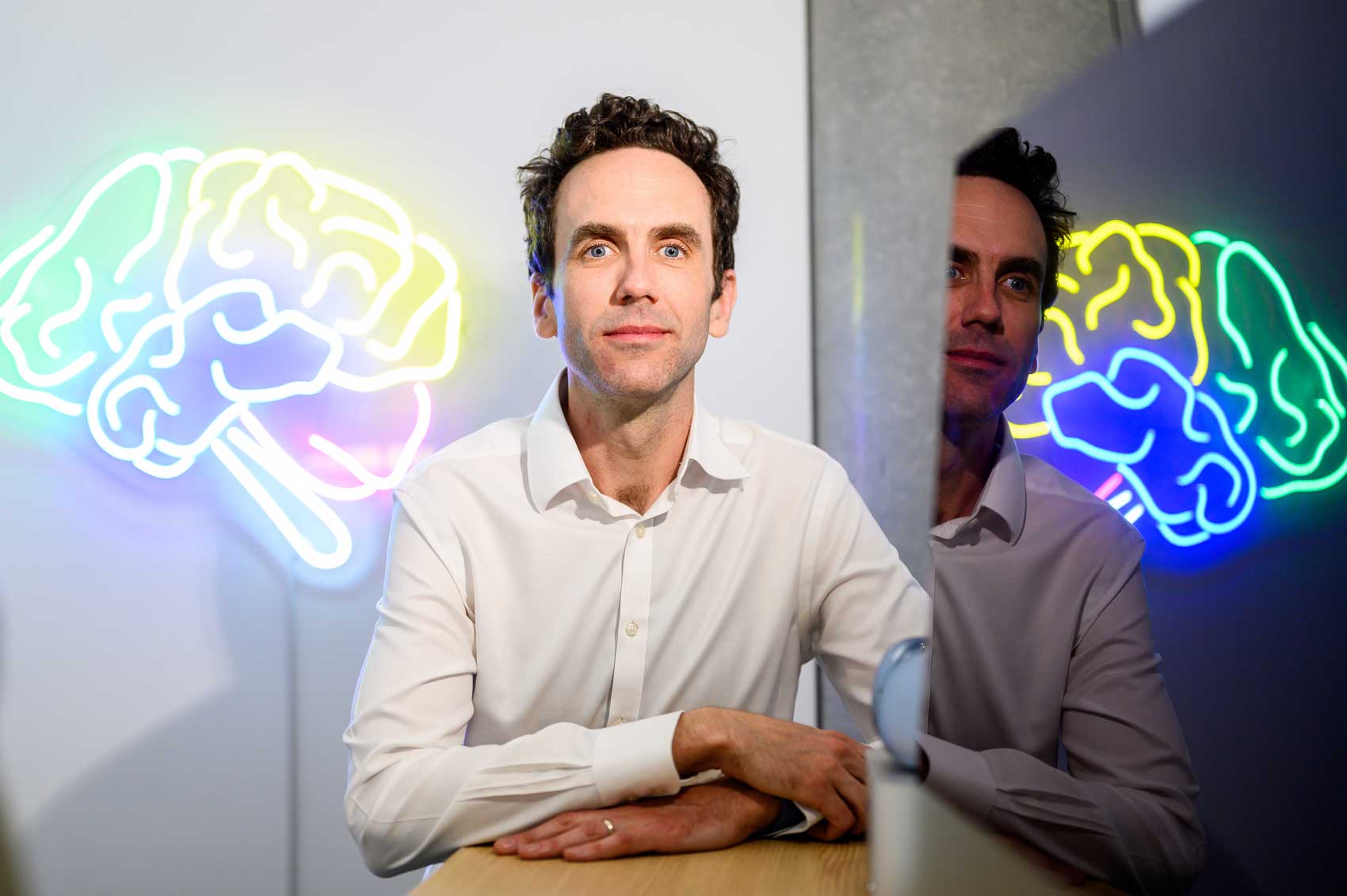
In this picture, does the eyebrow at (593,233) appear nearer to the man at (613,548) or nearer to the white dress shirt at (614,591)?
the man at (613,548)

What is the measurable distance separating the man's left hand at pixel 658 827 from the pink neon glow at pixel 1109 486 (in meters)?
0.85

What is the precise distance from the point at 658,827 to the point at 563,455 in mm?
757

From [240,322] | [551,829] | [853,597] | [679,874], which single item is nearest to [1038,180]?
[679,874]

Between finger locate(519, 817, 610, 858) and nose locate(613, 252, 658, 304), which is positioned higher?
nose locate(613, 252, 658, 304)

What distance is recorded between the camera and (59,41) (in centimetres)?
272

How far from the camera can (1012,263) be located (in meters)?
0.40

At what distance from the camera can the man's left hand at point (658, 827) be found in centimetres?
104

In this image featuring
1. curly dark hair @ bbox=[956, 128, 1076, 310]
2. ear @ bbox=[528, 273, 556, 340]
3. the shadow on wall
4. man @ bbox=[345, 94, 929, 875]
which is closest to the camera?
curly dark hair @ bbox=[956, 128, 1076, 310]

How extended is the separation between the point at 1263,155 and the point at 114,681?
308cm

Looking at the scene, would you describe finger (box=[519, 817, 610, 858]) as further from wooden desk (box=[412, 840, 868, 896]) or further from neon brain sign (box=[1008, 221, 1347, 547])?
neon brain sign (box=[1008, 221, 1347, 547])

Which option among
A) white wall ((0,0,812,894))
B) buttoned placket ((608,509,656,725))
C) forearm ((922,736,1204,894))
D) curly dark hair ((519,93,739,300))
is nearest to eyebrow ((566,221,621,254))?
curly dark hair ((519,93,739,300))

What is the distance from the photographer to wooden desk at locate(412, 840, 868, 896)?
93 cm

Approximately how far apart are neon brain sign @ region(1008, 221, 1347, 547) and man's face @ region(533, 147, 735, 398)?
136 cm

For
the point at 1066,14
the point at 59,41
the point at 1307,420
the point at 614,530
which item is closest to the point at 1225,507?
the point at 1307,420
